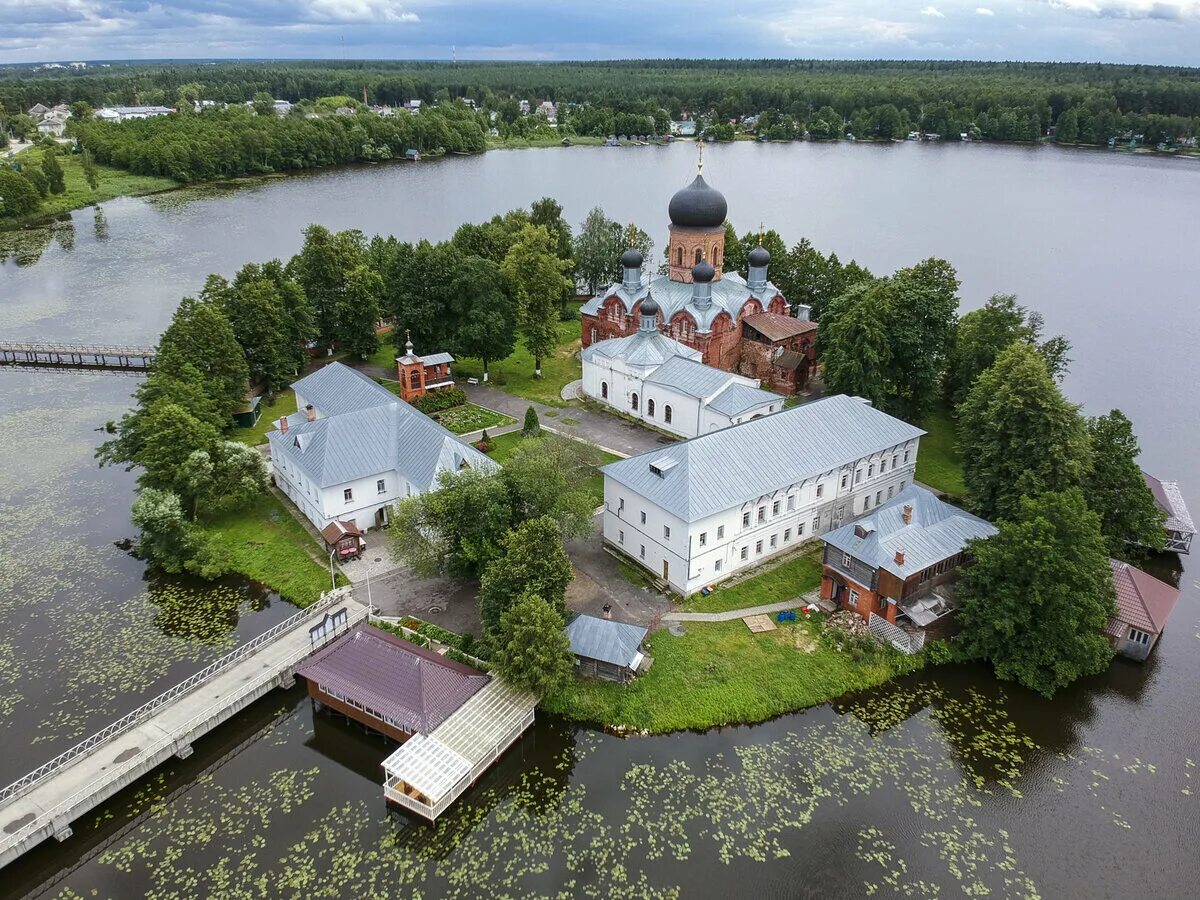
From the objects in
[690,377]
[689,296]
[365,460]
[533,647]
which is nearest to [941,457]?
[690,377]

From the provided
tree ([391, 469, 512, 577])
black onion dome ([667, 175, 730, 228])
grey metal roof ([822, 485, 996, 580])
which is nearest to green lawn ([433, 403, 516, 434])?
tree ([391, 469, 512, 577])

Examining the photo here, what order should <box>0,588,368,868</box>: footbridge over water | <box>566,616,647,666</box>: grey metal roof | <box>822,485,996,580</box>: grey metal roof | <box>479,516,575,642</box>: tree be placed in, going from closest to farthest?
1. <box>0,588,368,868</box>: footbridge over water
2. <box>479,516,575,642</box>: tree
3. <box>566,616,647,666</box>: grey metal roof
4. <box>822,485,996,580</box>: grey metal roof

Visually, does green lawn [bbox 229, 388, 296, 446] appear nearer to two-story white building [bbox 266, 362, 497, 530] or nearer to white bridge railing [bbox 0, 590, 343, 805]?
two-story white building [bbox 266, 362, 497, 530]

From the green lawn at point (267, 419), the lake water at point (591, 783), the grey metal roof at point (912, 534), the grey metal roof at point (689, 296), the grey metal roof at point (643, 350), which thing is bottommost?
the lake water at point (591, 783)

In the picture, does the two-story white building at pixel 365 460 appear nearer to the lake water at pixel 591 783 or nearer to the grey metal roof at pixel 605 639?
the lake water at pixel 591 783

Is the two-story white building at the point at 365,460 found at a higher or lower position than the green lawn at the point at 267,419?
higher

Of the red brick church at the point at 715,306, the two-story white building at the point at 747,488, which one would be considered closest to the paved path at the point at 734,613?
the two-story white building at the point at 747,488

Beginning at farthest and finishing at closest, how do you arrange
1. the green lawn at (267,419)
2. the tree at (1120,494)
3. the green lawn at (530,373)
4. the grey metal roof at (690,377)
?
the green lawn at (530,373) < the green lawn at (267,419) < the grey metal roof at (690,377) < the tree at (1120,494)
